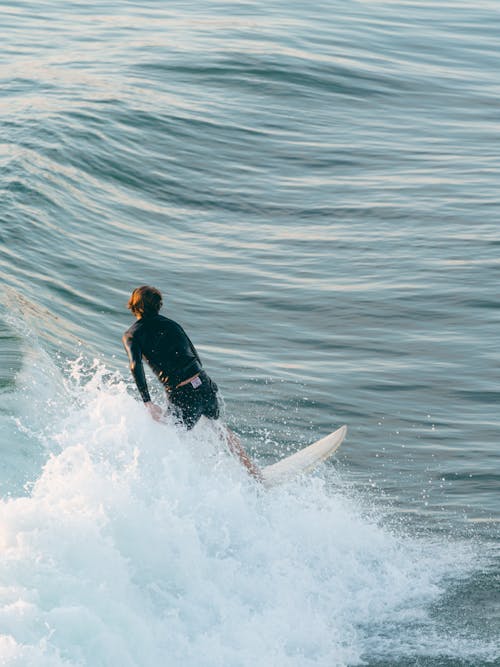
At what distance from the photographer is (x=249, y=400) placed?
14.2m

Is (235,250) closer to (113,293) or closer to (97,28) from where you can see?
(113,293)

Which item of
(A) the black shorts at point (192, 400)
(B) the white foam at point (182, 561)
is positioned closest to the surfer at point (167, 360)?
(A) the black shorts at point (192, 400)

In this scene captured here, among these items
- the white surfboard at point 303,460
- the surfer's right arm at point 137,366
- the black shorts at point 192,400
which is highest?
the surfer's right arm at point 137,366

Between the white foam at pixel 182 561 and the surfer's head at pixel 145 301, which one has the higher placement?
the surfer's head at pixel 145 301

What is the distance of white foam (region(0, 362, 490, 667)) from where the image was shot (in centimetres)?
780

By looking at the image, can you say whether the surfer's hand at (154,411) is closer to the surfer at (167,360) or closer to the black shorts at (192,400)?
the surfer at (167,360)

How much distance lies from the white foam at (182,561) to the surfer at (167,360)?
0.88ft

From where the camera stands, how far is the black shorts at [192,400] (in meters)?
10.8

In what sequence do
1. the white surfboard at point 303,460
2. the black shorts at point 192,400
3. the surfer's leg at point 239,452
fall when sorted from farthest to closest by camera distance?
the white surfboard at point 303,460
the surfer's leg at point 239,452
the black shorts at point 192,400

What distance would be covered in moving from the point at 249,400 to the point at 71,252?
636cm

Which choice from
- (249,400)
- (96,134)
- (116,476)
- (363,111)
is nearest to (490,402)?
(249,400)

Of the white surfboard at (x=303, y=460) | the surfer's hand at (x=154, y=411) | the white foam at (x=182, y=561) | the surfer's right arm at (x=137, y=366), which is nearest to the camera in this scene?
the white foam at (x=182, y=561)

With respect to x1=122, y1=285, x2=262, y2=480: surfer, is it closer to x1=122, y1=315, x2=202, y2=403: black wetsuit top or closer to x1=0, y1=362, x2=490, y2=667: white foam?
x1=122, y1=315, x2=202, y2=403: black wetsuit top

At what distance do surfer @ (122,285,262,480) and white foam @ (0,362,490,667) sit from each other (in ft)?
0.88
